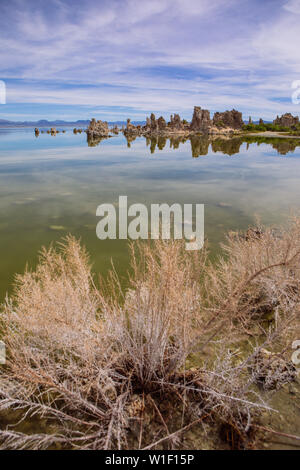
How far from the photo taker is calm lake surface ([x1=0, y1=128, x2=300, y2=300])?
11.2 metres

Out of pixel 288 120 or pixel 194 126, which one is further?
pixel 288 120

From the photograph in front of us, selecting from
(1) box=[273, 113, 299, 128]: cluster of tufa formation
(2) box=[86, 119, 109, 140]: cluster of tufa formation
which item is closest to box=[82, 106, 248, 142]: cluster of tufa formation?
(2) box=[86, 119, 109, 140]: cluster of tufa formation

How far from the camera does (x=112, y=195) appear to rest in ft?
67.4

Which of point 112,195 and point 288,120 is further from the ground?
point 288,120

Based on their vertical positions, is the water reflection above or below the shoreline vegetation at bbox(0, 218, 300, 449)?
above

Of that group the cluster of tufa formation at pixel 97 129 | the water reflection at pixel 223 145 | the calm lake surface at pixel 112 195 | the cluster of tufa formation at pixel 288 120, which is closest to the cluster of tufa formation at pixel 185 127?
the cluster of tufa formation at pixel 97 129

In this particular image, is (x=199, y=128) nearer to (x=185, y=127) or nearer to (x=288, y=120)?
(x=185, y=127)

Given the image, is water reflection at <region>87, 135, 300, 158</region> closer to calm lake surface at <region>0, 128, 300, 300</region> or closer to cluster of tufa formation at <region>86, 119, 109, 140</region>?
calm lake surface at <region>0, 128, 300, 300</region>

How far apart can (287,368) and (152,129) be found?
12560cm

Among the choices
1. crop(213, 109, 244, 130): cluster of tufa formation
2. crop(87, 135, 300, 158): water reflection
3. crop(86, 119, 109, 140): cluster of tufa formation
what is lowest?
crop(87, 135, 300, 158): water reflection

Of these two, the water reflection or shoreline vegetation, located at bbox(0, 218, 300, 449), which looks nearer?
shoreline vegetation, located at bbox(0, 218, 300, 449)

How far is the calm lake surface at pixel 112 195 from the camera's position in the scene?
11.2 meters

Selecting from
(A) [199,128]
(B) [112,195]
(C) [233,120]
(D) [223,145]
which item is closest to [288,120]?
(C) [233,120]

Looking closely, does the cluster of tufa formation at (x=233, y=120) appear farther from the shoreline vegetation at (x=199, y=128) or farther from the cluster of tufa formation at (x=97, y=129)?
the cluster of tufa formation at (x=97, y=129)
